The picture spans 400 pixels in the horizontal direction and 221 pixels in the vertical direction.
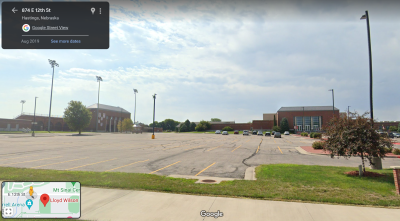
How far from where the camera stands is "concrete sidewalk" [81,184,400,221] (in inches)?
204

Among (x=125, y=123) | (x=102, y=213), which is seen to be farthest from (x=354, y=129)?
(x=125, y=123)

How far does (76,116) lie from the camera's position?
6675 cm

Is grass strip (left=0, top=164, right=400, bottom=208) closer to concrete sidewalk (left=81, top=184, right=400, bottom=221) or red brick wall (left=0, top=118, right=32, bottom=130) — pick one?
concrete sidewalk (left=81, top=184, right=400, bottom=221)

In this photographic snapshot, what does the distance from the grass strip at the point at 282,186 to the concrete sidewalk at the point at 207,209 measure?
1.59 feet

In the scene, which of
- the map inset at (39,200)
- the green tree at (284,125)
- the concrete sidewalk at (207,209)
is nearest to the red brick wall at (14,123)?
the green tree at (284,125)

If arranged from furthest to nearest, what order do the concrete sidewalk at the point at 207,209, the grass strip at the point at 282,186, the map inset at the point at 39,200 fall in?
the grass strip at the point at 282,186
the concrete sidewalk at the point at 207,209
the map inset at the point at 39,200

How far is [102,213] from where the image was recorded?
5.34 m

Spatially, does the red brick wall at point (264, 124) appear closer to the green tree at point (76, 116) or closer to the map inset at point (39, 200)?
the green tree at point (76, 116)

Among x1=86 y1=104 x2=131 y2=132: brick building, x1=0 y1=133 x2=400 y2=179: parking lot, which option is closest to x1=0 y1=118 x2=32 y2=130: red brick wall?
x1=86 y1=104 x2=131 y2=132: brick building

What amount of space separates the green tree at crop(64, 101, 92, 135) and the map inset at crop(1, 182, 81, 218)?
228ft

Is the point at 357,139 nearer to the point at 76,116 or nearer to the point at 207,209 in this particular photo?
the point at 207,209

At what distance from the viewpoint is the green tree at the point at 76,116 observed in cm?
6606

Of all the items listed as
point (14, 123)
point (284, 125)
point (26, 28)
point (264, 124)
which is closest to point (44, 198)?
point (26, 28)

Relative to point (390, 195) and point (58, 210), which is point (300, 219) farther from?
point (58, 210)
